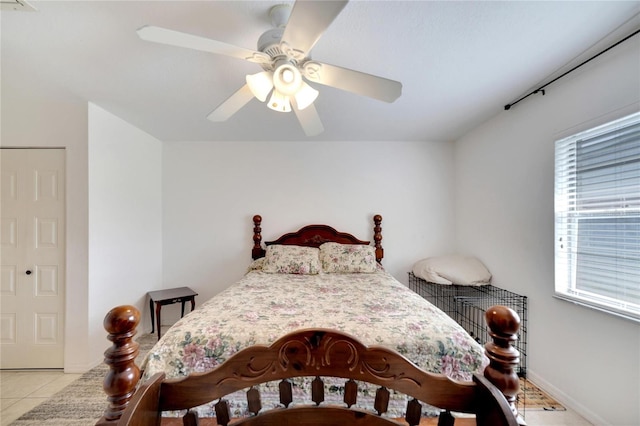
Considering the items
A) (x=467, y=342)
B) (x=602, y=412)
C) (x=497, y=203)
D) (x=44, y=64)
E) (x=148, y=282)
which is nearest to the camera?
(x=467, y=342)

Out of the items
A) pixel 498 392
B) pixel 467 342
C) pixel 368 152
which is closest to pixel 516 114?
pixel 368 152

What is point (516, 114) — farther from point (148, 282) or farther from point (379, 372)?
point (148, 282)

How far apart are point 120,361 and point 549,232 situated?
266 centimetres

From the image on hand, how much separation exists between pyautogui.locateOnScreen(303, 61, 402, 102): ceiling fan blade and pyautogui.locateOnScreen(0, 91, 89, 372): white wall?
2.28 metres

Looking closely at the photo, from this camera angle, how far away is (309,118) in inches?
62.8

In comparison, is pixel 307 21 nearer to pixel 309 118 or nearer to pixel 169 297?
pixel 309 118

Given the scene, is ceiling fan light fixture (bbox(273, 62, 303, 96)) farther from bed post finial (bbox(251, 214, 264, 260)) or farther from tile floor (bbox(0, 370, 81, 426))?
tile floor (bbox(0, 370, 81, 426))

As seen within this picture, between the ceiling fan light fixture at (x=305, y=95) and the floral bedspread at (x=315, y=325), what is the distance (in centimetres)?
118

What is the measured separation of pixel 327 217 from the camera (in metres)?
3.25

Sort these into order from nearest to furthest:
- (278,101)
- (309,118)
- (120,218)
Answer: (278,101) → (309,118) → (120,218)

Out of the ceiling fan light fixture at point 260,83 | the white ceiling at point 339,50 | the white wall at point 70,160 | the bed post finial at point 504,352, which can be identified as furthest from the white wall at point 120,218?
the bed post finial at point 504,352

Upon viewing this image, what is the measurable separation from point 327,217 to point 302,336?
262cm

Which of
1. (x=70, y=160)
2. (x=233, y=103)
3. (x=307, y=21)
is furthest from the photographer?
(x=70, y=160)

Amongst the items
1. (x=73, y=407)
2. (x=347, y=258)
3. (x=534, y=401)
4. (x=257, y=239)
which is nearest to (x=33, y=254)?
(x=73, y=407)
